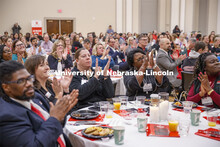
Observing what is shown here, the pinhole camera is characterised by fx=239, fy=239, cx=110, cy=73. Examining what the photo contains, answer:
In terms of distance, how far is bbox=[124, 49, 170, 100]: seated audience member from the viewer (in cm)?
309

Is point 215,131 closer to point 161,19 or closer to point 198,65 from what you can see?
point 198,65

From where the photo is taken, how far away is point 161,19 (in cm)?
1764

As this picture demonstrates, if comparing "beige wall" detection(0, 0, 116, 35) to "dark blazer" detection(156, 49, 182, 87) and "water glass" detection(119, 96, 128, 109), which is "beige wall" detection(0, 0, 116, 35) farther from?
"water glass" detection(119, 96, 128, 109)

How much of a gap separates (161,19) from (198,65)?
15.3 m

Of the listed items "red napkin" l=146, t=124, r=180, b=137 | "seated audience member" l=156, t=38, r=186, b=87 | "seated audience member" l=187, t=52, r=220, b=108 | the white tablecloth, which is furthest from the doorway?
"red napkin" l=146, t=124, r=180, b=137

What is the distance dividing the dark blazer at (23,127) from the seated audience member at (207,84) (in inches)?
67.8

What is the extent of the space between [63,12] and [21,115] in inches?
618

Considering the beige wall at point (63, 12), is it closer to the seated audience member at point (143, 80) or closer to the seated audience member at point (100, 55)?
the seated audience member at point (100, 55)

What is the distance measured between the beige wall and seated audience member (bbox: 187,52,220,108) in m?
14.5

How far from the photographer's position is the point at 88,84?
9.57 ft

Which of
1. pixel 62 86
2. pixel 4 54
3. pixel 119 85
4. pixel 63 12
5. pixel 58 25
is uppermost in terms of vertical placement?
pixel 63 12

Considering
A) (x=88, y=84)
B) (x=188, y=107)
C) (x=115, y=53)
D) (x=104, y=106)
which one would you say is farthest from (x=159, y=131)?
(x=115, y=53)

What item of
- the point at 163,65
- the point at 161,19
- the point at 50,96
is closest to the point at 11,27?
the point at 161,19

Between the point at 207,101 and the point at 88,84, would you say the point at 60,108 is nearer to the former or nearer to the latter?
the point at 88,84
